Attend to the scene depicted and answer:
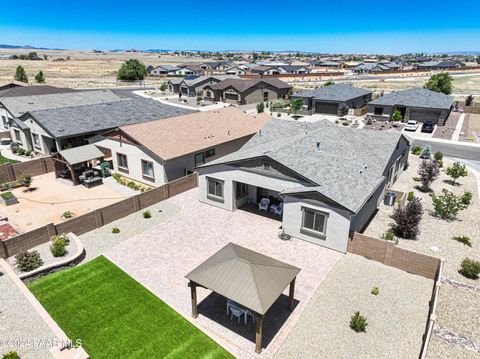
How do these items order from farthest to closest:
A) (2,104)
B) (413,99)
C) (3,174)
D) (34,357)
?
1. (413,99)
2. (2,104)
3. (3,174)
4. (34,357)

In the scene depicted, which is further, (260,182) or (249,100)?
(249,100)

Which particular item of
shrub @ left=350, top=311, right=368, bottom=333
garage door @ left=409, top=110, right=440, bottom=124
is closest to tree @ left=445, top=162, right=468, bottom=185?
shrub @ left=350, top=311, right=368, bottom=333

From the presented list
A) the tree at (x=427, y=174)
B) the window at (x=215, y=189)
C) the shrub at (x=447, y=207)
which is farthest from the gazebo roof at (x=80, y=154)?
the tree at (x=427, y=174)

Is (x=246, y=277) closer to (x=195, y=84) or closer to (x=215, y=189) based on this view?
(x=215, y=189)

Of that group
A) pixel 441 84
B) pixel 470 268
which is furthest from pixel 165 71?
pixel 470 268

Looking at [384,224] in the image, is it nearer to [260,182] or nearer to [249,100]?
[260,182]

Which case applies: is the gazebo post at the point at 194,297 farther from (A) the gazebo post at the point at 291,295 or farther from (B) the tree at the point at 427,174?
(B) the tree at the point at 427,174

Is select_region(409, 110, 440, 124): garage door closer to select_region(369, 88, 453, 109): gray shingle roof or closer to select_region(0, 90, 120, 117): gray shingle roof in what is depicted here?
select_region(369, 88, 453, 109): gray shingle roof

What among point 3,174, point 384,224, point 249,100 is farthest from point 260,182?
point 249,100
